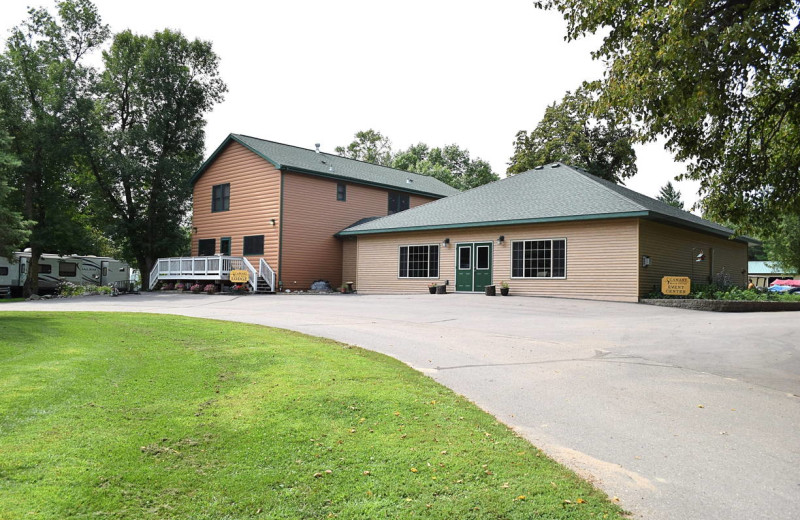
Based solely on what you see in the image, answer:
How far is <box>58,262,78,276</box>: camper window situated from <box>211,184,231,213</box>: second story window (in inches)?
384

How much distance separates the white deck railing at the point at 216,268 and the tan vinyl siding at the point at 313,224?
3.06 ft

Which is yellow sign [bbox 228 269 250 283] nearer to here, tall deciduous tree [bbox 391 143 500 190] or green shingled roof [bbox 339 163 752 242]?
green shingled roof [bbox 339 163 752 242]

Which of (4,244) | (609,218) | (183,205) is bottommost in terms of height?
(4,244)

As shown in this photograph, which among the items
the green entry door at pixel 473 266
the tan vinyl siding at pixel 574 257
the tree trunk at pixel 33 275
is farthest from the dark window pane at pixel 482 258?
the tree trunk at pixel 33 275

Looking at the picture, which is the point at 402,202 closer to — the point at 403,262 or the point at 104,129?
the point at 403,262

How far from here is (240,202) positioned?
1158 inches

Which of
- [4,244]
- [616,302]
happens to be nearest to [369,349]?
[4,244]

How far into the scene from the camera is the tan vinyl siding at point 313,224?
27.4 meters

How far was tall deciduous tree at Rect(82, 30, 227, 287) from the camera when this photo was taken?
32.3 meters

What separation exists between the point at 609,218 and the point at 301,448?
17.5 meters

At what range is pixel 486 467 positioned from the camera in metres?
3.86

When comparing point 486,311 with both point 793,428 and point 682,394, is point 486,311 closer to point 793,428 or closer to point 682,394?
point 682,394

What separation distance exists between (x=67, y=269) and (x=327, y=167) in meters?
16.7

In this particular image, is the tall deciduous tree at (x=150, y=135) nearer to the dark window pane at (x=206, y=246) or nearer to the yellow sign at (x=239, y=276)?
the dark window pane at (x=206, y=246)
